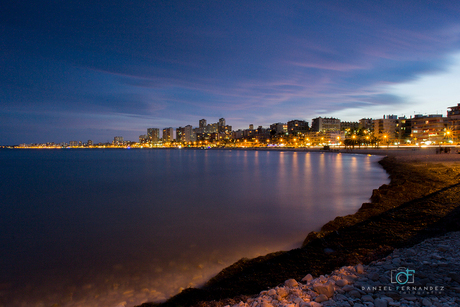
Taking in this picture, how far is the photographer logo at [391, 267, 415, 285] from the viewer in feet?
12.4

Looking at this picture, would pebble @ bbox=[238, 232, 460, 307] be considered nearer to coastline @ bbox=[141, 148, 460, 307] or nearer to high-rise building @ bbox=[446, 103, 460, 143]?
coastline @ bbox=[141, 148, 460, 307]

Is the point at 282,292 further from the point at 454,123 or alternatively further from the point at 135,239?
the point at 454,123

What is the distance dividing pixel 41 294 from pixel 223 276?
12.9 feet

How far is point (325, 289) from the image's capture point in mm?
3539

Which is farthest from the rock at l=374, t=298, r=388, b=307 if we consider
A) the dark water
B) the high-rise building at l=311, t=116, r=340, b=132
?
the high-rise building at l=311, t=116, r=340, b=132

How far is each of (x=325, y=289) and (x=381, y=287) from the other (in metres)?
0.87

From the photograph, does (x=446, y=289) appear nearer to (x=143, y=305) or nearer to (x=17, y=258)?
(x=143, y=305)

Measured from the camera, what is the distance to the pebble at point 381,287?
325cm

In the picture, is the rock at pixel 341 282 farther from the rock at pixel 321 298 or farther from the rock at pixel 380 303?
the rock at pixel 380 303

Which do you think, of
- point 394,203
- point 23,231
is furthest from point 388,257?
point 23,231

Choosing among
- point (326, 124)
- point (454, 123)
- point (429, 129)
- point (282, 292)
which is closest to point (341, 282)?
point (282, 292)

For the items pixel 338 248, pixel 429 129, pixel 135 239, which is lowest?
pixel 135 239

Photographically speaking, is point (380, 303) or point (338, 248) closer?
point (380, 303)

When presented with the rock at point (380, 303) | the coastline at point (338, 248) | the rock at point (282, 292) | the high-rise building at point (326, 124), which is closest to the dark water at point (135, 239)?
the coastline at point (338, 248)
